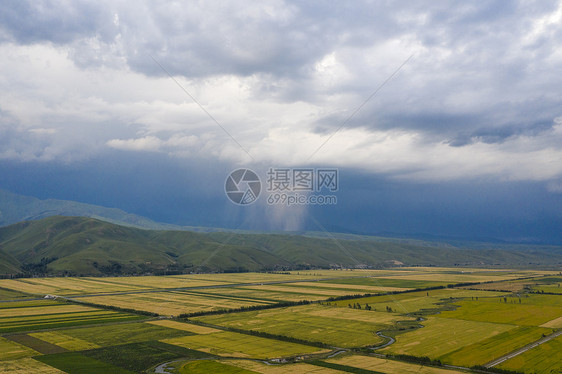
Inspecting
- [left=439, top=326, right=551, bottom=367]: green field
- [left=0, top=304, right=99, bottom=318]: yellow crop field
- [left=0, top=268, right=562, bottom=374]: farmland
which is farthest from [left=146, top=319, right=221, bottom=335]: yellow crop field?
[left=439, top=326, right=551, bottom=367]: green field

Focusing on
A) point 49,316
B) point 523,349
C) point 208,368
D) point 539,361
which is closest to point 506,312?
point 523,349

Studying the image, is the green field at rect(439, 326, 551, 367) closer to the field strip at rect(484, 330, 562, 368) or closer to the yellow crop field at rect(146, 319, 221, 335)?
the field strip at rect(484, 330, 562, 368)

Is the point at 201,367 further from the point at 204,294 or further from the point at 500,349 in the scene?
the point at 204,294

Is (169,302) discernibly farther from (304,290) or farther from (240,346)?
(240,346)

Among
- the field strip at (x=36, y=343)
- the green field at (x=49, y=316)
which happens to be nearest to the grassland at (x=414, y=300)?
the green field at (x=49, y=316)

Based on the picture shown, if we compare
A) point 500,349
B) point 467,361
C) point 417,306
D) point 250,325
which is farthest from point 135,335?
point 417,306

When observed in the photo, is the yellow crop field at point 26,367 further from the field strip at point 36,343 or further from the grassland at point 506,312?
the grassland at point 506,312
